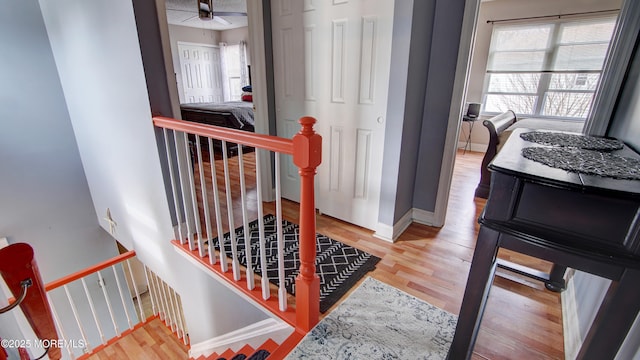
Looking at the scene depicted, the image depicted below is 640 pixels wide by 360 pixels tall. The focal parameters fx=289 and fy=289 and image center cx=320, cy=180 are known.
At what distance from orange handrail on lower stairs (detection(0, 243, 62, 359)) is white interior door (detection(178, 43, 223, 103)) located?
7.92 metres

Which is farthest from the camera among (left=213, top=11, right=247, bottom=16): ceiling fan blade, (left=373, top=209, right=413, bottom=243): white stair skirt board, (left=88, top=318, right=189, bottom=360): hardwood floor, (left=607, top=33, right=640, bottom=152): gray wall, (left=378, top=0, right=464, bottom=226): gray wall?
(left=213, top=11, right=247, bottom=16): ceiling fan blade

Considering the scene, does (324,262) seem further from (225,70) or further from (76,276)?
(225,70)

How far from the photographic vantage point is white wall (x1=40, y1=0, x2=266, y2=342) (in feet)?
6.51

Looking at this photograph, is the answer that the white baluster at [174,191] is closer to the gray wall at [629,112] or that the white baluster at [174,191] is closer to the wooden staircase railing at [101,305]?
the wooden staircase railing at [101,305]

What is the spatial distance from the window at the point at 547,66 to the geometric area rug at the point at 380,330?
4896 mm

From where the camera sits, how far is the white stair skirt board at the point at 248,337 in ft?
5.26

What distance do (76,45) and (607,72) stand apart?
368 centimetres

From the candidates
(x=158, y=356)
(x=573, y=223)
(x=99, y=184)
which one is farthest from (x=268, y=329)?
(x=99, y=184)

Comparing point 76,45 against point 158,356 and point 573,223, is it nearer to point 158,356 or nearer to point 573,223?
point 158,356

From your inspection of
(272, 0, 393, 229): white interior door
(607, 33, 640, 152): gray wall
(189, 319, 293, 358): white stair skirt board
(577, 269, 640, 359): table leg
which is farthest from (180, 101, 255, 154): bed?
(577, 269, 640, 359): table leg

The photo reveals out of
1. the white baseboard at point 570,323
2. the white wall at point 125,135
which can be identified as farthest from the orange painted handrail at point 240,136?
the white baseboard at point 570,323

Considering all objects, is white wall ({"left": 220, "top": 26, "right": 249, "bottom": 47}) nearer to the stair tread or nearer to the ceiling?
the ceiling

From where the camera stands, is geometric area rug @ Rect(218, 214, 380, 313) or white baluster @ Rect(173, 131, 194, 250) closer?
geometric area rug @ Rect(218, 214, 380, 313)

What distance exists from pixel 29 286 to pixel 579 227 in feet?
4.37
